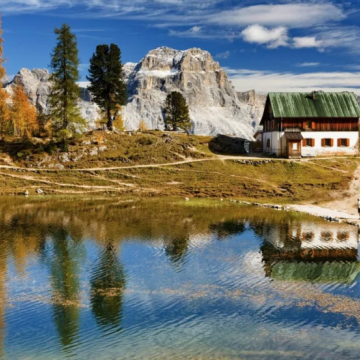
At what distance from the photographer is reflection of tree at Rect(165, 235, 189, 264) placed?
107 feet

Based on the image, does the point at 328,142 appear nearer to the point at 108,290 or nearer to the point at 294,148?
the point at 294,148

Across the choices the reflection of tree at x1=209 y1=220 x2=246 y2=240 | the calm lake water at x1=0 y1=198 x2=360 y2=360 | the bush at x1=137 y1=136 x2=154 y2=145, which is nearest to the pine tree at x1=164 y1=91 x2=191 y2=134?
the bush at x1=137 y1=136 x2=154 y2=145

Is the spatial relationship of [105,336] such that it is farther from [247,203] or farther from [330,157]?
[330,157]

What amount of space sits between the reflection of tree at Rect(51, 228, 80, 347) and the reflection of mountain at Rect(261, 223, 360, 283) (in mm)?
12457

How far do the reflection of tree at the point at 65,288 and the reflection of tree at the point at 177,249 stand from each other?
22.9ft

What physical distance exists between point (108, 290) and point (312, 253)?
16812mm

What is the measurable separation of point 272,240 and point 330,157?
44.7 meters

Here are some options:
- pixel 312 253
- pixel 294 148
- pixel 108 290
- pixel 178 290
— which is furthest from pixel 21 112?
pixel 178 290

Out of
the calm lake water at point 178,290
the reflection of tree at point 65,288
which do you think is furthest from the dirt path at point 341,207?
the reflection of tree at point 65,288

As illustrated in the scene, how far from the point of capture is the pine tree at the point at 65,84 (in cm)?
7856

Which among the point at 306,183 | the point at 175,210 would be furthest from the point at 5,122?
the point at 306,183

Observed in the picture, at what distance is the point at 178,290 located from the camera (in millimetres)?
25594

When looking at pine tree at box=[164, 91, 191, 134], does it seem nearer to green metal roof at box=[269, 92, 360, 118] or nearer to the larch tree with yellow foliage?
the larch tree with yellow foliage

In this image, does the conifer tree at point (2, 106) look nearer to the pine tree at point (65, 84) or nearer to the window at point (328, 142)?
the pine tree at point (65, 84)
